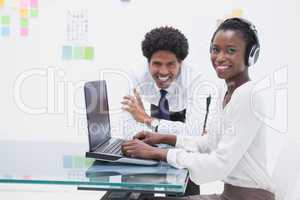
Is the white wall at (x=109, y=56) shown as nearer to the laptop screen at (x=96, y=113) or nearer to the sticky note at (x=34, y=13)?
the sticky note at (x=34, y=13)

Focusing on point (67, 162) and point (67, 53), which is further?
point (67, 53)

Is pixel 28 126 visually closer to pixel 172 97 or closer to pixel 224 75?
Answer: pixel 172 97

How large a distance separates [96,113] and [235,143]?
0.65 meters

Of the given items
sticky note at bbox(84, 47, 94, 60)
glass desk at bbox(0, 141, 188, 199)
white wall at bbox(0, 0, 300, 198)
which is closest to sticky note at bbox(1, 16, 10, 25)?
white wall at bbox(0, 0, 300, 198)

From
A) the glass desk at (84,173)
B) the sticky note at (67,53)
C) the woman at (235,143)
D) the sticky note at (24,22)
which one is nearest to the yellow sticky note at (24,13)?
the sticky note at (24,22)

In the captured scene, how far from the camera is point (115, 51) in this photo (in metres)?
3.27

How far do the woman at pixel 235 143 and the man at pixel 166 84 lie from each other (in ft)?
2.52

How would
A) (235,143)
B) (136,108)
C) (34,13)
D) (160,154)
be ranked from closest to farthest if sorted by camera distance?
(235,143) < (160,154) < (136,108) < (34,13)

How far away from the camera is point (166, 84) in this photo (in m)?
2.55

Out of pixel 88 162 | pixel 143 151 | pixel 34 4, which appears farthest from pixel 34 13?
pixel 143 151

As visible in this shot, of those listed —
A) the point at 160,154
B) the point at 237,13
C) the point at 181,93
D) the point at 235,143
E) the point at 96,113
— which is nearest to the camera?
the point at 235,143

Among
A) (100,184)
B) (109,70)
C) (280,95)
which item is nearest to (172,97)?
(109,70)

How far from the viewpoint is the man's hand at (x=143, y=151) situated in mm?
1568

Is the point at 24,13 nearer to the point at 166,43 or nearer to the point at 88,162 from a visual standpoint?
the point at 166,43
